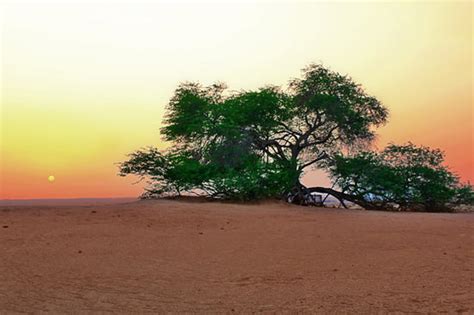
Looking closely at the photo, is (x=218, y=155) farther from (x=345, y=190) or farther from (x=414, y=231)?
(x=414, y=231)

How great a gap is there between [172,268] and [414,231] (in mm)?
7142

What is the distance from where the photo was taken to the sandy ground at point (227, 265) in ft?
18.9

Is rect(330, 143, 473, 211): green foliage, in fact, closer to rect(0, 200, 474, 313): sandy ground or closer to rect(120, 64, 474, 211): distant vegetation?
rect(120, 64, 474, 211): distant vegetation

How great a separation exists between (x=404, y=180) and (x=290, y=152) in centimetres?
631

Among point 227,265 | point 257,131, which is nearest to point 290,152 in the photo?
point 257,131

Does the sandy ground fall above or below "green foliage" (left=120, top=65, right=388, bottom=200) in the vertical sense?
below

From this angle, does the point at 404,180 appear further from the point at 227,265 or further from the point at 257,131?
the point at 227,265

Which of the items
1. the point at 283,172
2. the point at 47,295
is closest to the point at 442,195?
the point at 283,172

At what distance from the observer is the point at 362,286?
6.46 meters

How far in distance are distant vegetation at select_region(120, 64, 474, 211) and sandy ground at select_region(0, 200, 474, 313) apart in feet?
30.8

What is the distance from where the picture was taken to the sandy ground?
575 centimetres

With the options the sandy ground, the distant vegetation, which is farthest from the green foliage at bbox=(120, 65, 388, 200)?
the sandy ground

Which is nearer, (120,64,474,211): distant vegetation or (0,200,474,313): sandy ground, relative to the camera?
(0,200,474,313): sandy ground

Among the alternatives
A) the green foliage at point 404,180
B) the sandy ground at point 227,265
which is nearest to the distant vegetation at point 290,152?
the green foliage at point 404,180
